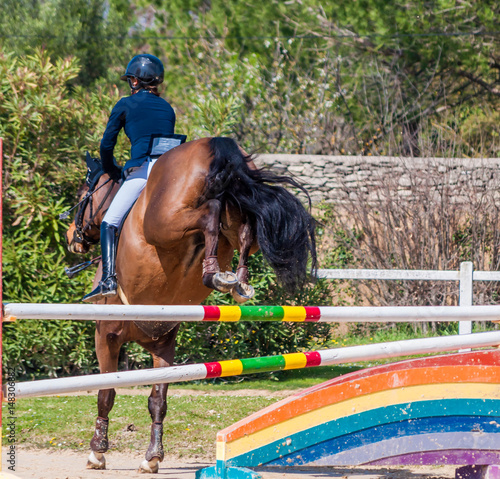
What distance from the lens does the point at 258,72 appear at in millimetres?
16906

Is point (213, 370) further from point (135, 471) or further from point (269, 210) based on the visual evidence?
point (135, 471)

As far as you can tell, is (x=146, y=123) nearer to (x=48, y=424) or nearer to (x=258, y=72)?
(x=48, y=424)

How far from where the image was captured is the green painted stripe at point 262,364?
3497mm

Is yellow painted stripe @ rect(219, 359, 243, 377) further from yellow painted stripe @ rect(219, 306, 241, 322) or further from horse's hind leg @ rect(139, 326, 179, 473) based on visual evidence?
horse's hind leg @ rect(139, 326, 179, 473)

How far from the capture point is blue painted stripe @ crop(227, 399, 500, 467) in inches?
136

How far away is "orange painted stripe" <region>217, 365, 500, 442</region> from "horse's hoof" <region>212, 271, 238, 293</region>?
2.70ft

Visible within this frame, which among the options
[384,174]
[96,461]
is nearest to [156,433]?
[96,461]

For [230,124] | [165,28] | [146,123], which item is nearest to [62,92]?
[230,124]

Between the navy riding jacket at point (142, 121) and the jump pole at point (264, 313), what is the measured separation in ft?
6.33

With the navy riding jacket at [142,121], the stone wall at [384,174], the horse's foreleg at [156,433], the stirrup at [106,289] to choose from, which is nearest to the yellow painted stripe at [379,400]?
the horse's foreleg at [156,433]

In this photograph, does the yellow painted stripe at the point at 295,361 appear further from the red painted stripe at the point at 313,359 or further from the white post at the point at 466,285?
the white post at the point at 466,285

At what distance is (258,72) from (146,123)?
1227 centimetres

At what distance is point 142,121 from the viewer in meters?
5.05

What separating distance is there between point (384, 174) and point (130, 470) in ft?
23.4
